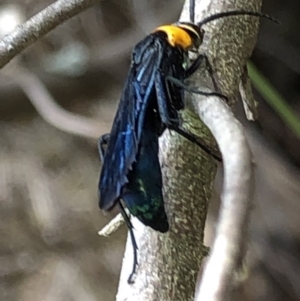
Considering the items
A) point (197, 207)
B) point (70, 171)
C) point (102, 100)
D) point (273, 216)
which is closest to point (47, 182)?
point (70, 171)

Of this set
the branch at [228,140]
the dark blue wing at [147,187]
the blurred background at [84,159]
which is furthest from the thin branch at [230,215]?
the blurred background at [84,159]

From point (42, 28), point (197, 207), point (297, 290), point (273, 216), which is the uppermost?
point (42, 28)

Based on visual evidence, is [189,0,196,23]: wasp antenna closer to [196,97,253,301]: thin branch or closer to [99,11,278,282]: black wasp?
[99,11,278,282]: black wasp

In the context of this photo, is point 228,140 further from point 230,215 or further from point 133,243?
point 133,243

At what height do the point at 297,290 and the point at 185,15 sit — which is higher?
the point at 185,15

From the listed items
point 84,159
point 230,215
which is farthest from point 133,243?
point 84,159

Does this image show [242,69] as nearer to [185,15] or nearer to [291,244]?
[185,15]

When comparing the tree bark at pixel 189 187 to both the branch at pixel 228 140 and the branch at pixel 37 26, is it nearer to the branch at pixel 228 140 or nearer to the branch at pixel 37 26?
the branch at pixel 228 140

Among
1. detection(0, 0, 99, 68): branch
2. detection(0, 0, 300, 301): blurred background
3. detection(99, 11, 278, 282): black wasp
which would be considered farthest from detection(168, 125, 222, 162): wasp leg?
detection(0, 0, 300, 301): blurred background
